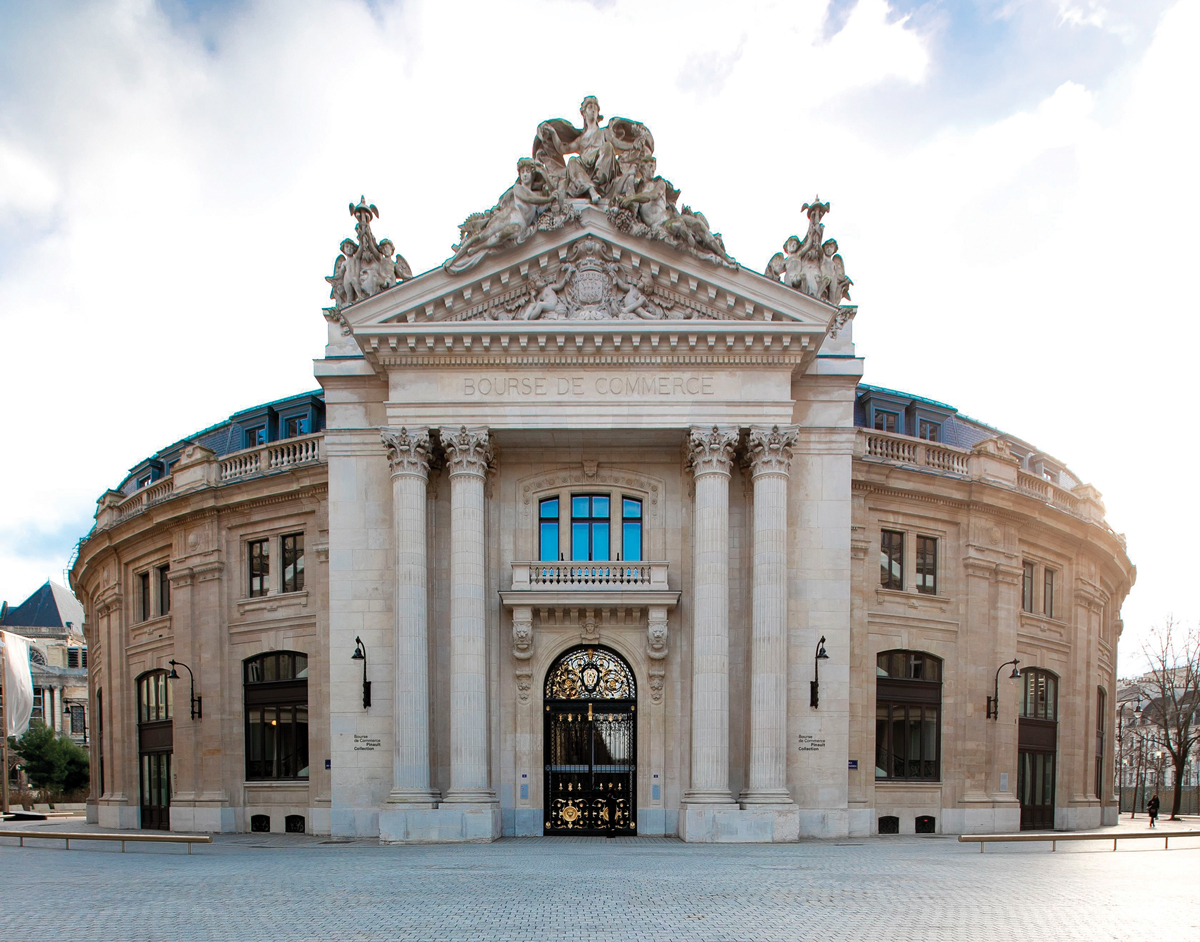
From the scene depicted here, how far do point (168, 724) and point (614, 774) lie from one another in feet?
63.0

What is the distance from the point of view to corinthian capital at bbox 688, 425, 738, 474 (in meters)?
32.5

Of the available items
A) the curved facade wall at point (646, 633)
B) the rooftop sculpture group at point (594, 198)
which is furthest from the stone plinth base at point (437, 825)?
the rooftop sculpture group at point (594, 198)

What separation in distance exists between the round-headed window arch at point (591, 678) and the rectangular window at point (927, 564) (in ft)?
39.5

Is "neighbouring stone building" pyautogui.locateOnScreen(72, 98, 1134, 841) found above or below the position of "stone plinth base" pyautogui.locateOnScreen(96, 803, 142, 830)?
above

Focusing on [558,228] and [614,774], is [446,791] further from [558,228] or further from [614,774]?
[558,228]

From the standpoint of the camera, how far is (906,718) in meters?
37.4

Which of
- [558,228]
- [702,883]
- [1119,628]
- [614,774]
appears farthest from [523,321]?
[1119,628]

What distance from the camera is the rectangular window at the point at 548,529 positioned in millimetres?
34750

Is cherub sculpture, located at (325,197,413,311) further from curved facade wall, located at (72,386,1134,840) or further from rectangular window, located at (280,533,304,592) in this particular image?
rectangular window, located at (280,533,304,592)

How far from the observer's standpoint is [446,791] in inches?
1288

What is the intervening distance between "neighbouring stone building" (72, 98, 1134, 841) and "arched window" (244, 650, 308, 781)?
0.16 metres

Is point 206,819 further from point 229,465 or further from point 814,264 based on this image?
point 814,264

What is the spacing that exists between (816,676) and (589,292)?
1410cm

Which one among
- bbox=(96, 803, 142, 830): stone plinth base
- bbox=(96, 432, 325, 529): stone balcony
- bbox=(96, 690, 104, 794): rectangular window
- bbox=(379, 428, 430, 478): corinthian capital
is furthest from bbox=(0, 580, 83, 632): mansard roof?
bbox=(379, 428, 430, 478): corinthian capital
